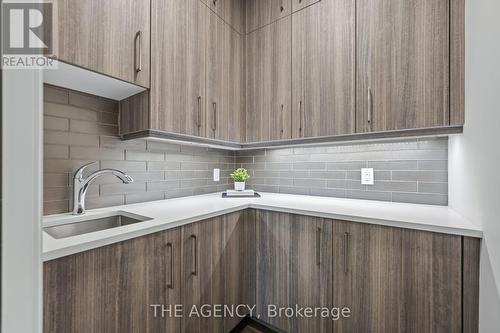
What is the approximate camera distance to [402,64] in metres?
1.32

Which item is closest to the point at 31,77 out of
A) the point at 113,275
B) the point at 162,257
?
the point at 113,275

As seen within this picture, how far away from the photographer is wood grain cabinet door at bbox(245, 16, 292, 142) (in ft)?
5.81

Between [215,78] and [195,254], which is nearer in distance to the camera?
[195,254]

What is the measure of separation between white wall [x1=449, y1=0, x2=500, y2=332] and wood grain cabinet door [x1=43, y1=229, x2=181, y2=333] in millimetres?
1280

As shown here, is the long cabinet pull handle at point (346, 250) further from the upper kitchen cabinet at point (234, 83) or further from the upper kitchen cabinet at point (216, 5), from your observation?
the upper kitchen cabinet at point (216, 5)

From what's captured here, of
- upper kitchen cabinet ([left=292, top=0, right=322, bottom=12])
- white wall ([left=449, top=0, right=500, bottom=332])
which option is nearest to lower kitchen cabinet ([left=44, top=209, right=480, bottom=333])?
white wall ([left=449, top=0, right=500, bottom=332])

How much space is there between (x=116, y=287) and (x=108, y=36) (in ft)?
3.79

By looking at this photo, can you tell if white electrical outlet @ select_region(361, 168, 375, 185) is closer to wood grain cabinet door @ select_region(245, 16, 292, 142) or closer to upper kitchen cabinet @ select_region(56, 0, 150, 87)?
wood grain cabinet door @ select_region(245, 16, 292, 142)

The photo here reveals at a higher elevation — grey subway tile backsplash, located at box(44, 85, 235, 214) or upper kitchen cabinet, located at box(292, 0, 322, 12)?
upper kitchen cabinet, located at box(292, 0, 322, 12)

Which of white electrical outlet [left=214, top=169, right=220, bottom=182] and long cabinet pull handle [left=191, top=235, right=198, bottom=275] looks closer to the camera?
long cabinet pull handle [left=191, top=235, right=198, bottom=275]

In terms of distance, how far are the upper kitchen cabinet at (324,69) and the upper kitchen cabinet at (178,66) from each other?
0.69 meters

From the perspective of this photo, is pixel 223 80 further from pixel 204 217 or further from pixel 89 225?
pixel 89 225

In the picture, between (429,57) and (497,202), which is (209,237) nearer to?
(497,202)

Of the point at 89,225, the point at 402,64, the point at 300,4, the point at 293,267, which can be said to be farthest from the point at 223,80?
the point at 293,267
